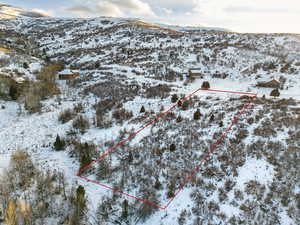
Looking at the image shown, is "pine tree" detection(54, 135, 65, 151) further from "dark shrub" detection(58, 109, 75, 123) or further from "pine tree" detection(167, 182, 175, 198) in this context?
"pine tree" detection(167, 182, 175, 198)

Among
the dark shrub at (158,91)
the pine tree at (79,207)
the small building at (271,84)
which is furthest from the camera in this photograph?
the dark shrub at (158,91)

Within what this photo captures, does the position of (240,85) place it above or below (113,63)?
below

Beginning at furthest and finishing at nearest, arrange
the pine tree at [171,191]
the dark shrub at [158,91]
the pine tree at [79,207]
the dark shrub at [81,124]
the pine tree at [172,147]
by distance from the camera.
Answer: the dark shrub at [158,91], the dark shrub at [81,124], the pine tree at [172,147], the pine tree at [171,191], the pine tree at [79,207]

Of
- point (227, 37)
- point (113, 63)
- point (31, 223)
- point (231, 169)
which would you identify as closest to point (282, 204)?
point (231, 169)

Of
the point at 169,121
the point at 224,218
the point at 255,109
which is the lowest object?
the point at 224,218

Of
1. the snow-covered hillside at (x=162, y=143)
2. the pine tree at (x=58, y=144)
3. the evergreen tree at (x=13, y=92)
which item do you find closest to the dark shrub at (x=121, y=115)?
the snow-covered hillside at (x=162, y=143)

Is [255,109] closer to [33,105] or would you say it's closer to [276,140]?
[276,140]

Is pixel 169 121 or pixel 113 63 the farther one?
pixel 113 63

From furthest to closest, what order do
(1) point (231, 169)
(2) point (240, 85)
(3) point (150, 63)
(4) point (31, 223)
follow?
(3) point (150, 63) → (2) point (240, 85) → (1) point (231, 169) → (4) point (31, 223)

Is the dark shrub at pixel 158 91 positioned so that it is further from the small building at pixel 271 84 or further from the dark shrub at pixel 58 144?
the small building at pixel 271 84
